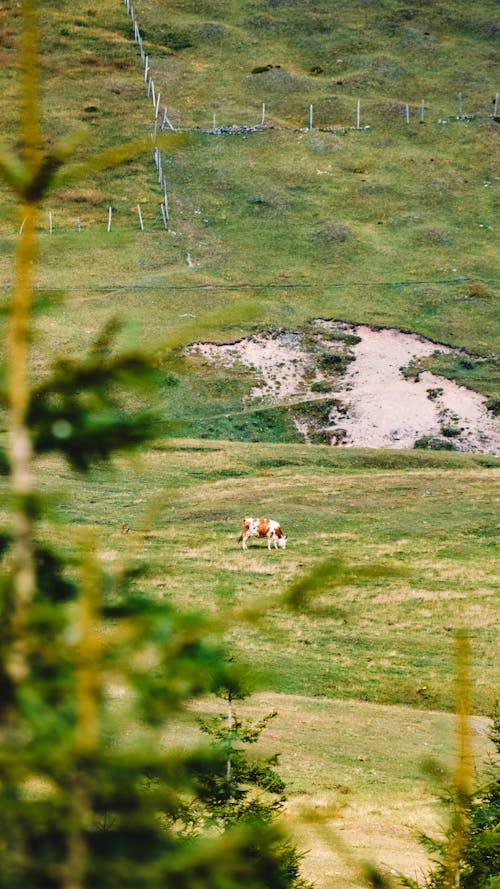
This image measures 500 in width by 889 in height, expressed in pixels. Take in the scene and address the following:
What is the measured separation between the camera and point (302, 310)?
7744 cm

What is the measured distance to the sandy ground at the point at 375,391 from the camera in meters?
64.1

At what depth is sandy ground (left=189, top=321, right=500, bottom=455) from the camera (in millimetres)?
64125

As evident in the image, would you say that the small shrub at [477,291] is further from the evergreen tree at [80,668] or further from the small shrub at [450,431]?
the evergreen tree at [80,668]

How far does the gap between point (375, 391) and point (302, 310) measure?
467 inches

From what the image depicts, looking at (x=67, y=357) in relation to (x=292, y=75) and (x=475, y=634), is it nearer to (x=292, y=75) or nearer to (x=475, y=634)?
(x=475, y=634)

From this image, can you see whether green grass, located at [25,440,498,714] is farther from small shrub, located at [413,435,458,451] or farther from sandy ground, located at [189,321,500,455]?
sandy ground, located at [189,321,500,455]

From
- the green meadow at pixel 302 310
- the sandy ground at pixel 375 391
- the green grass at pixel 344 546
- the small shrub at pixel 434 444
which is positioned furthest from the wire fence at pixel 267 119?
the green grass at pixel 344 546

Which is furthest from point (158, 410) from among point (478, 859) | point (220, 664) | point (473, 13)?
point (473, 13)

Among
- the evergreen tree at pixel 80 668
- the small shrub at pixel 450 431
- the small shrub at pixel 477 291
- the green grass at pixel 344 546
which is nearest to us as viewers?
A: the evergreen tree at pixel 80 668

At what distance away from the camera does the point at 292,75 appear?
368 feet

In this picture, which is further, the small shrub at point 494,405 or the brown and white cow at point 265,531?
the small shrub at point 494,405

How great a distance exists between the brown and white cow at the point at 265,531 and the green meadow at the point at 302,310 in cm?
55

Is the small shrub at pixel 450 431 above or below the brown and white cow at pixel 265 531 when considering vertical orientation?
below

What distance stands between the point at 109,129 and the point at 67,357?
103372 mm
